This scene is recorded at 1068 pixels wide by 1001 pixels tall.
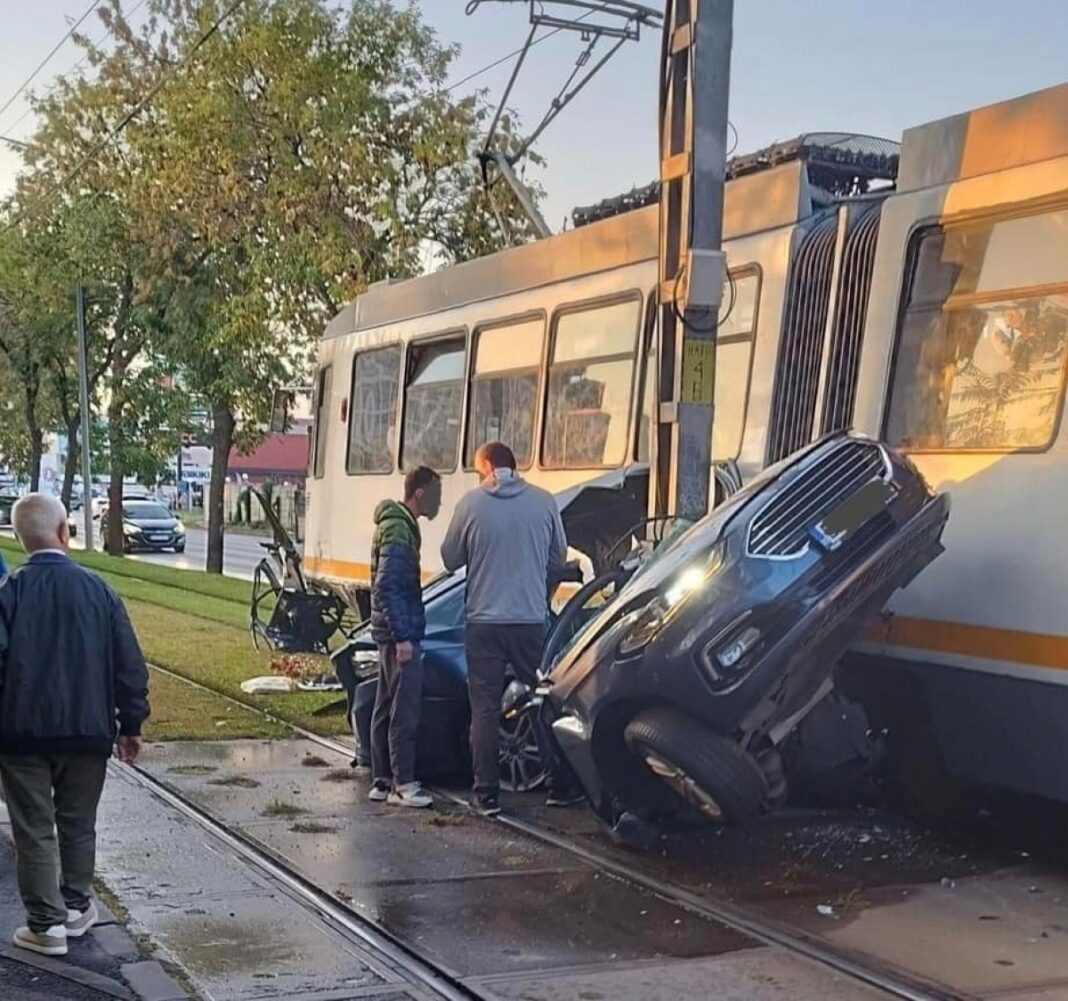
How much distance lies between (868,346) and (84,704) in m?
4.20

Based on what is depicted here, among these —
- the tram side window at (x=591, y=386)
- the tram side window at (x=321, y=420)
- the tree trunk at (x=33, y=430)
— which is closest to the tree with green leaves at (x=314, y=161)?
the tram side window at (x=321, y=420)

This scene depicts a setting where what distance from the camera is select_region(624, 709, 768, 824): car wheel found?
6.46 m

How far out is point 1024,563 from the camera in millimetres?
6727

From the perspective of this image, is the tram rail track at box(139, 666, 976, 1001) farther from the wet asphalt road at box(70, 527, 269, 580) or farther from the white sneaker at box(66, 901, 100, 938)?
the wet asphalt road at box(70, 527, 269, 580)

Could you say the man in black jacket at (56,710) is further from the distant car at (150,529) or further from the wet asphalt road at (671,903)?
the distant car at (150,529)

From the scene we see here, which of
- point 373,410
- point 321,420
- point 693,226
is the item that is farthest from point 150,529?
point 693,226

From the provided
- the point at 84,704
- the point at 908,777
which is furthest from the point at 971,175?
the point at 84,704

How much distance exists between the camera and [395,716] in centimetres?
832

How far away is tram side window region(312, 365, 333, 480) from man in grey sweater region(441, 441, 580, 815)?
7953 mm

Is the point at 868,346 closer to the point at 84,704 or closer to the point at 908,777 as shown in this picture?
the point at 908,777

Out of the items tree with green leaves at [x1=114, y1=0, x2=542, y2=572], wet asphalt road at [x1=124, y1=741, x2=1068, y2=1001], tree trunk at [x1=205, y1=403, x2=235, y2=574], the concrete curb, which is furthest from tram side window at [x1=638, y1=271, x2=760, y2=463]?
tree trunk at [x1=205, y1=403, x2=235, y2=574]

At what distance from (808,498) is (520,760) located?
2.80 m

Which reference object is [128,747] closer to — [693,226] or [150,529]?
[693,226]

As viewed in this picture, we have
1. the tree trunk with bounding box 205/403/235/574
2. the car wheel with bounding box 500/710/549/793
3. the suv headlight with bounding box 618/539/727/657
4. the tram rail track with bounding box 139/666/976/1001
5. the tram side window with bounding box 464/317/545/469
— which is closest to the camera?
the tram rail track with bounding box 139/666/976/1001
